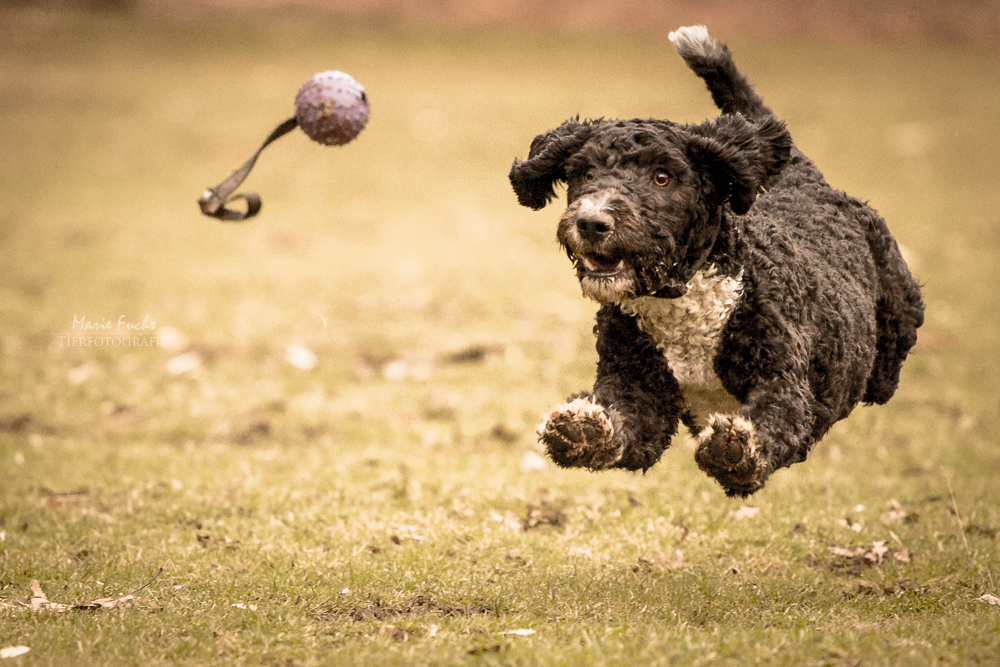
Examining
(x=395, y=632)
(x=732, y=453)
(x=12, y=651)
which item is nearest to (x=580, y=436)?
(x=732, y=453)

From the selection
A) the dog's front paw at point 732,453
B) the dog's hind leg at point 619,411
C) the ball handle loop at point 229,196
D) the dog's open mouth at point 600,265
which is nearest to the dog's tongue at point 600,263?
the dog's open mouth at point 600,265

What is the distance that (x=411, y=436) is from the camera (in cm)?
801

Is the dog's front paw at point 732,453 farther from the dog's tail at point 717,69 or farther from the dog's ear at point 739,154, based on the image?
the dog's tail at point 717,69

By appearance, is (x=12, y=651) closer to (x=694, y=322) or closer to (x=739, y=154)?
(x=694, y=322)

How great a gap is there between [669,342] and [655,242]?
0.53 metres

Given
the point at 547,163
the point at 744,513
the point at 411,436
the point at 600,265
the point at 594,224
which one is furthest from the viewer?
the point at 411,436

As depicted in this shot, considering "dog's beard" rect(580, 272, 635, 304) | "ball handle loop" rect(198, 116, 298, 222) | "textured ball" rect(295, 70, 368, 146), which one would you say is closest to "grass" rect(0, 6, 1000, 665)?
"dog's beard" rect(580, 272, 635, 304)

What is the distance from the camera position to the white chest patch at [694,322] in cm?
442

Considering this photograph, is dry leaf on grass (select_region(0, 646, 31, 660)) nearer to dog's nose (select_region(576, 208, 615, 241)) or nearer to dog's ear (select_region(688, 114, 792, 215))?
dog's nose (select_region(576, 208, 615, 241))

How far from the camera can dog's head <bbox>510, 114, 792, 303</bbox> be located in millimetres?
4051

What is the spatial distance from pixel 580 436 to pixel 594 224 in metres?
0.77

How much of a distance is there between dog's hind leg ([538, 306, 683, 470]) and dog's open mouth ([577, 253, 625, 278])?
50cm

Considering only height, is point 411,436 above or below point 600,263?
below

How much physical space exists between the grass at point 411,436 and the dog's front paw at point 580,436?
2.19 ft
